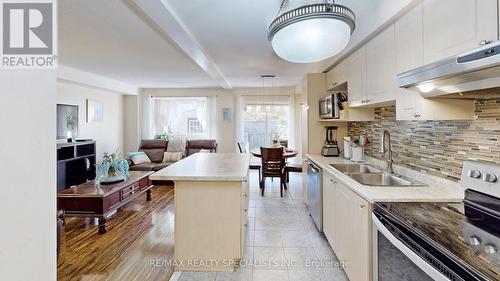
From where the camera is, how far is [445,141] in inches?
73.4

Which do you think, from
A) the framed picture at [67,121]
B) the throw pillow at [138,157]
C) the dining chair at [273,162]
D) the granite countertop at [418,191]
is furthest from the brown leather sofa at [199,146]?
the granite countertop at [418,191]

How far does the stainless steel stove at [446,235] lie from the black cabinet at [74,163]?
504 cm

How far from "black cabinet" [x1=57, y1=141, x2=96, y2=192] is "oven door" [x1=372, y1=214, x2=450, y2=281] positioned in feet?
16.3

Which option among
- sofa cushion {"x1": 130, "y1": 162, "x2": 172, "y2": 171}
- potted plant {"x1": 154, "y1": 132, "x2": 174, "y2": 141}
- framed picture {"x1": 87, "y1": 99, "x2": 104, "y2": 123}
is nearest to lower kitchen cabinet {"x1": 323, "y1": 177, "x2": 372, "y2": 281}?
sofa cushion {"x1": 130, "y1": 162, "x2": 172, "y2": 171}

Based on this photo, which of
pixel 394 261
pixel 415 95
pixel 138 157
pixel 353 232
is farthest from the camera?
pixel 138 157


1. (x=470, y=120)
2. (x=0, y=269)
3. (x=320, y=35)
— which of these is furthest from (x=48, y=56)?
(x=470, y=120)

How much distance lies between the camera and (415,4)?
176cm

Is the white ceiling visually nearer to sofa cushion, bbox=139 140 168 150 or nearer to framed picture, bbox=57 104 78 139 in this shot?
framed picture, bbox=57 104 78 139

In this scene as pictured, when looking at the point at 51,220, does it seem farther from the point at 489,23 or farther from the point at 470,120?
the point at 470,120

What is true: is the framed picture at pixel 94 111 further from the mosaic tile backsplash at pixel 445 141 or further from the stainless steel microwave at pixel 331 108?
the mosaic tile backsplash at pixel 445 141

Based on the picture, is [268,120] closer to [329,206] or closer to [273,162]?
[273,162]

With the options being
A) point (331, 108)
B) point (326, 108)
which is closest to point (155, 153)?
point (326, 108)

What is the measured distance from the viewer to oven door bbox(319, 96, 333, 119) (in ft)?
10.5

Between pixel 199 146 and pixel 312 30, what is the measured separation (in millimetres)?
5352
